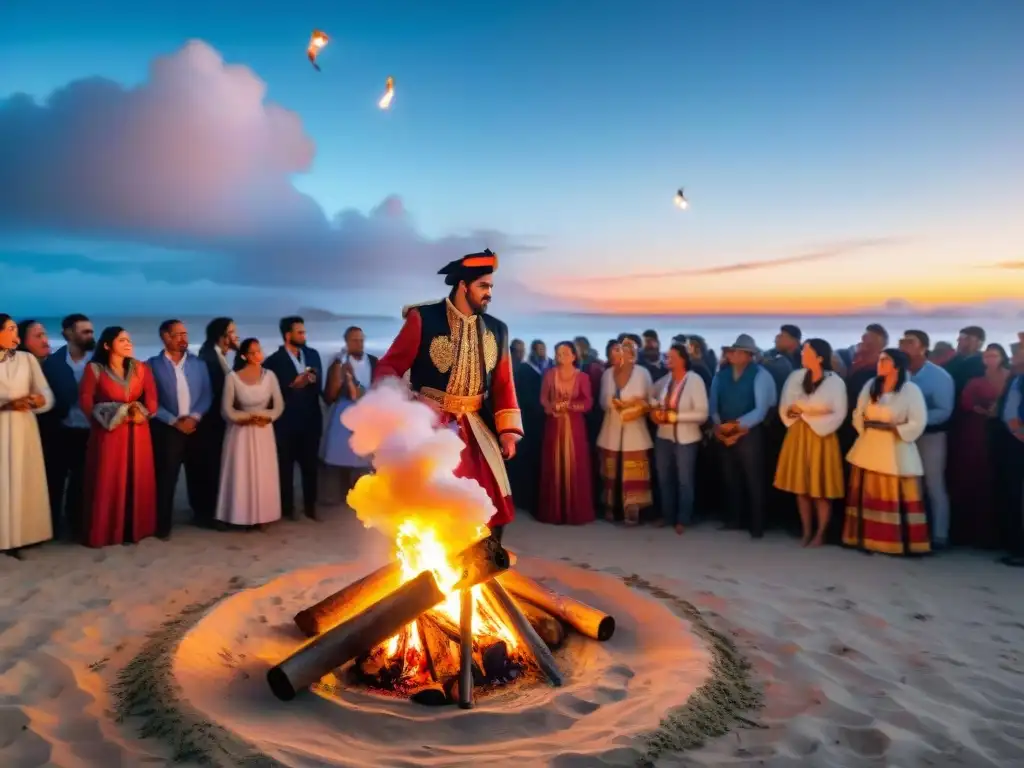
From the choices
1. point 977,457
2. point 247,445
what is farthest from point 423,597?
point 977,457

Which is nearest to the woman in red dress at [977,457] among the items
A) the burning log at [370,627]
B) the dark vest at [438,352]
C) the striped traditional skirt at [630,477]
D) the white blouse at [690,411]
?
the white blouse at [690,411]

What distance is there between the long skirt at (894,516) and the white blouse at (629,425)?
2163mm

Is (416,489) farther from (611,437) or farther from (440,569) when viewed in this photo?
(611,437)

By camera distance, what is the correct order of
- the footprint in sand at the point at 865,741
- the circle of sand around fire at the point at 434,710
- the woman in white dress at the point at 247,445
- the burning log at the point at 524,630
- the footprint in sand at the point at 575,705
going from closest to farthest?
the circle of sand around fire at the point at 434,710 → the footprint in sand at the point at 865,741 → the footprint in sand at the point at 575,705 → the burning log at the point at 524,630 → the woman in white dress at the point at 247,445

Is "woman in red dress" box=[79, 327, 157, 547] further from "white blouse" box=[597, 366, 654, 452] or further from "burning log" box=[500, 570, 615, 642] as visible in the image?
"white blouse" box=[597, 366, 654, 452]

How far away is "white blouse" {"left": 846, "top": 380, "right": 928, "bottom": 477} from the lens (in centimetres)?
620

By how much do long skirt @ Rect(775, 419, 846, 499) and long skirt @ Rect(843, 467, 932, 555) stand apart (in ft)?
0.93

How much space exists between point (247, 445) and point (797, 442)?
5296 mm

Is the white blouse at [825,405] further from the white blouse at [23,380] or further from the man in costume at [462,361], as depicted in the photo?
the white blouse at [23,380]

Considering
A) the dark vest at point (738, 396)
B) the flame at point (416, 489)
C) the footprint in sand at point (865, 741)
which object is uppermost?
the dark vest at point (738, 396)

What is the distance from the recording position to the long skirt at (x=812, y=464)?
662 cm

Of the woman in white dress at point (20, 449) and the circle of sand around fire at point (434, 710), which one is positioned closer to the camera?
the circle of sand around fire at point (434, 710)

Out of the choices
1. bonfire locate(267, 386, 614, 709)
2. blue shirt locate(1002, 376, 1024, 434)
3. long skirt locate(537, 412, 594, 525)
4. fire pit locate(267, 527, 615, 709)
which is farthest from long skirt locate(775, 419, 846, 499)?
bonfire locate(267, 386, 614, 709)

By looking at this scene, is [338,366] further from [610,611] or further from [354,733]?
[354,733]
